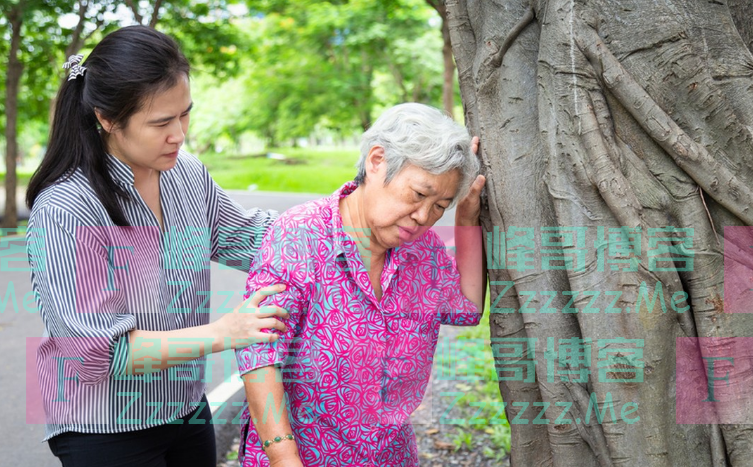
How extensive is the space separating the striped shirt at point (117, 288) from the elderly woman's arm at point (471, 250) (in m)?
0.71

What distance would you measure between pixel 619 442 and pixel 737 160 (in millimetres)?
881

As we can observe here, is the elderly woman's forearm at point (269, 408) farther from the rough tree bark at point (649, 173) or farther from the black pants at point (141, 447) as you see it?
the rough tree bark at point (649, 173)

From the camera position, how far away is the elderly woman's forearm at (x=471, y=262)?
2459mm

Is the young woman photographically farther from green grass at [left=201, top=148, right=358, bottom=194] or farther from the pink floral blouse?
green grass at [left=201, top=148, right=358, bottom=194]

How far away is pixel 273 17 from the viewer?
22.9 m

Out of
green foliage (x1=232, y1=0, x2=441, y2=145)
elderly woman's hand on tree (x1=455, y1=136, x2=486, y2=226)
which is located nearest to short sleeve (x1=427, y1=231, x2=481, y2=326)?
elderly woman's hand on tree (x1=455, y1=136, x2=486, y2=226)

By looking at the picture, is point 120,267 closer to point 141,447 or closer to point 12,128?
point 141,447

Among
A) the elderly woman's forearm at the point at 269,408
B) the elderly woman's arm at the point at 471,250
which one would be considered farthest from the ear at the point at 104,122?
the elderly woman's arm at the point at 471,250

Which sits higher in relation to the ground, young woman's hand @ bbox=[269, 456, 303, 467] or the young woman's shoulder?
the young woman's shoulder

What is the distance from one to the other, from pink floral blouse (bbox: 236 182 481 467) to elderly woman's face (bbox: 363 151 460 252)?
11cm

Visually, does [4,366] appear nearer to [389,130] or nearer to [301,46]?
[389,130]

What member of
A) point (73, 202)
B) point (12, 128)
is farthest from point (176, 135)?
point (12, 128)

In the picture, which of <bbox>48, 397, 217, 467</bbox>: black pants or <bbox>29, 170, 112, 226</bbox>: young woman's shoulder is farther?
<bbox>48, 397, 217, 467</bbox>: black pants

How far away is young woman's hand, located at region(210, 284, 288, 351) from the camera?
2.05 meters
